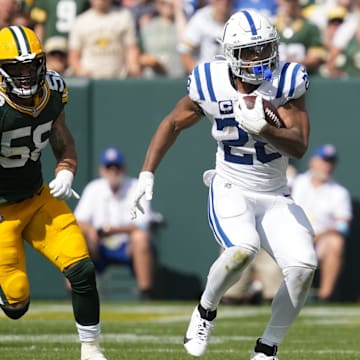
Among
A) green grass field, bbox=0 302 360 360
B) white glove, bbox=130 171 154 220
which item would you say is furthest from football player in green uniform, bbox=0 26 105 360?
green grass field, bbox=0 302 360 360

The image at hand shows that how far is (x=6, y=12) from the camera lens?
1003 cm

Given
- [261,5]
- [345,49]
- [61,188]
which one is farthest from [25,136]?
[345,49]

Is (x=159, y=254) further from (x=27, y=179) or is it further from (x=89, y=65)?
(x=27, y=179)

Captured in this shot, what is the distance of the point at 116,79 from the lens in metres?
10.5

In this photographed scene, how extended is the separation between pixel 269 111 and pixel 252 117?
133 millimetres

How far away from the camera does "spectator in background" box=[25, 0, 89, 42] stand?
Answer: 10914mm

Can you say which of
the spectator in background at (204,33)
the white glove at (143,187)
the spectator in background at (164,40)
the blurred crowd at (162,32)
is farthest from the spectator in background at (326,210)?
the white glove at (143,187)

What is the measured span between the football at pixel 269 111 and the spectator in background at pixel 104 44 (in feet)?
17.6

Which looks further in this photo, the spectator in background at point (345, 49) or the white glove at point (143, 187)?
the spectator in background at point (345, 49)

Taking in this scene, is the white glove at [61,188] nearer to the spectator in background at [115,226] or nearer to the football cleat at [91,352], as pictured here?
the football cleat at [91,352]

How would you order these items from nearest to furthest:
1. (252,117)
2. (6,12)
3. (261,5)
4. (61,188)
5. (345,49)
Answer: (252,117), (61,188), (6,12), (261,5), (345,49)

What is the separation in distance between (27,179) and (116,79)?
500 cm

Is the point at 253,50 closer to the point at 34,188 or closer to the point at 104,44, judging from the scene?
the point at 34,188

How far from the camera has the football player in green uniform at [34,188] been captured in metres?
A: 5.30
